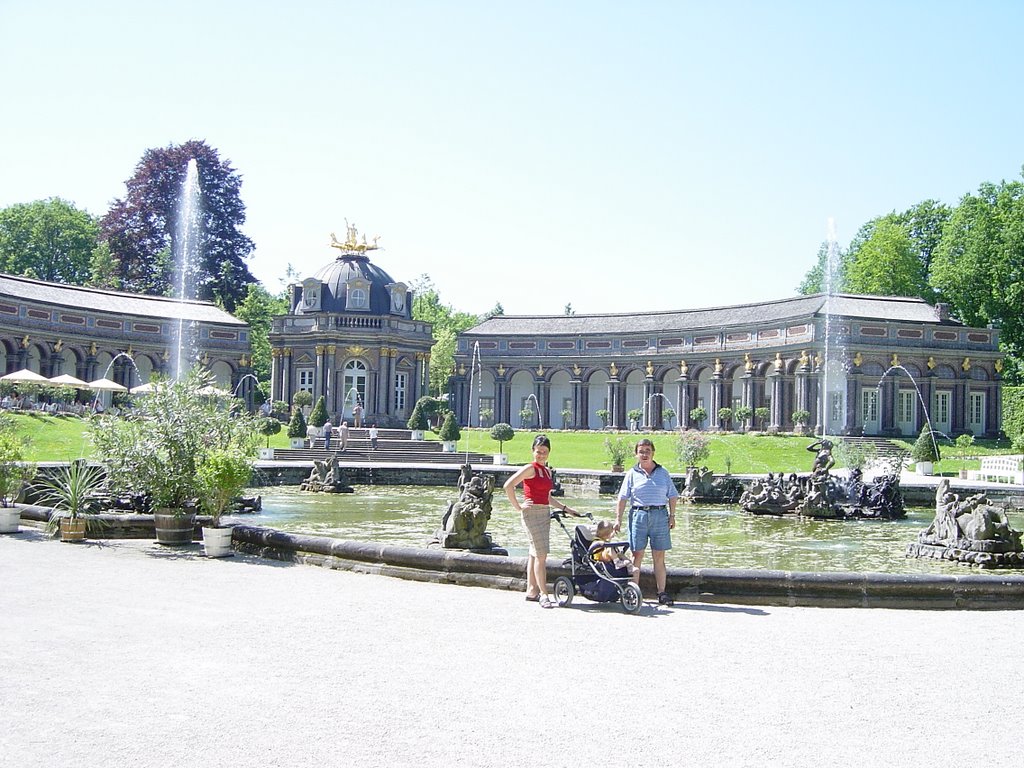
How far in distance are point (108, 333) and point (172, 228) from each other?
55.1 ft

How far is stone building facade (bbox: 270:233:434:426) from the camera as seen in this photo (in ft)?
171

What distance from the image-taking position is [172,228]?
220ft

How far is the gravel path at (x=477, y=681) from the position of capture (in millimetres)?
5352

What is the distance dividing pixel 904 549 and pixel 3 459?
14757 mm

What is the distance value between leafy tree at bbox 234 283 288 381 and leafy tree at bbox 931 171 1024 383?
142 ft

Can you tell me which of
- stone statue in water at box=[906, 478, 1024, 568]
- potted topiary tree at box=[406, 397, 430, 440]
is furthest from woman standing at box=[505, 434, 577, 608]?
potted topiary tree at box=[406, 397, 430, 440]

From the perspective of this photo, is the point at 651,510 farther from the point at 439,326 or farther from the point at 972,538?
the point at 439,326

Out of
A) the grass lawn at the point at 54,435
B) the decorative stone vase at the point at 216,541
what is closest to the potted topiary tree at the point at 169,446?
the decorative stone vase at the point at 216,541

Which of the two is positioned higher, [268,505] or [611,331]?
[611,331]

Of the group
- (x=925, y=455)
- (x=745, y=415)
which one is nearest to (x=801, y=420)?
(x=745, y=415)

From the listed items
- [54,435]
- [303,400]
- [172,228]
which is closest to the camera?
[54,435]

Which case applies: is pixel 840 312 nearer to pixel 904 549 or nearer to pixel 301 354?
Result: pixel 301 354

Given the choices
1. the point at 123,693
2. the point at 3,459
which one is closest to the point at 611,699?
the point at 123,693

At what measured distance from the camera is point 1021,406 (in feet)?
156
